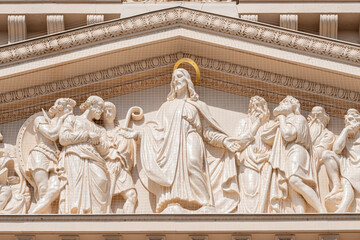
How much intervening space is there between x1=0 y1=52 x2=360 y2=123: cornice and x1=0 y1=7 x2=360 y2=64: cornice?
18.8 inches

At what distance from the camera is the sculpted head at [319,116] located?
64.5 ft

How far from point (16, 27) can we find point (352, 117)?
5.49 meters

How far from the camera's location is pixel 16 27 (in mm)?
21188

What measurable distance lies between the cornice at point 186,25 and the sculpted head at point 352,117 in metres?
0.76

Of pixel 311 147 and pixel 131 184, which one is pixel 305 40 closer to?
pixel 311 147

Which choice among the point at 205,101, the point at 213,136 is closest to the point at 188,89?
the point at 205,101

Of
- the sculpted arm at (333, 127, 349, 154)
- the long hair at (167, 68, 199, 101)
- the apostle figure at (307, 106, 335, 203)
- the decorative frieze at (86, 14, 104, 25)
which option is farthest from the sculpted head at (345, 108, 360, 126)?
the decorative frieze at (86, 14, 104, 25)

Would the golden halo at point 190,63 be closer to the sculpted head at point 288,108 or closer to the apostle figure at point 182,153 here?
the apostle figure at point 182,153

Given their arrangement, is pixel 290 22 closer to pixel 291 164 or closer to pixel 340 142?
pixel 340 142

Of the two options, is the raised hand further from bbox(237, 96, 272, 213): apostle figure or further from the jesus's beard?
the jesus's beard

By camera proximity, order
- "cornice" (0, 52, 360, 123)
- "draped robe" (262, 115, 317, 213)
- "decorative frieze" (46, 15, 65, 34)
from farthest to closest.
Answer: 1. "decorative frieze" (46, 15, 65, 34)
2. "cornice" (0, 52, 360, 123)
3. "draped robe" (262, 115, 317, 213)

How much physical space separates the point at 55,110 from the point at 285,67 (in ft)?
11.2

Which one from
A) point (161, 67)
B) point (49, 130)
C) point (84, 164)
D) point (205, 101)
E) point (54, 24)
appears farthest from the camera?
point (54, 24)

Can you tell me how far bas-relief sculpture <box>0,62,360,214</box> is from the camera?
61.8ft
